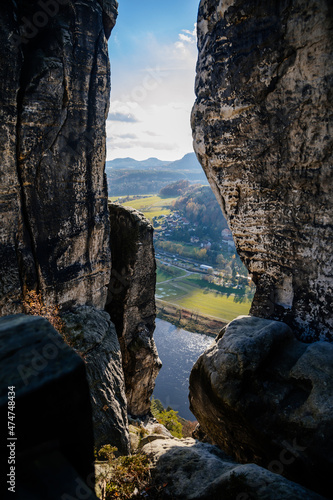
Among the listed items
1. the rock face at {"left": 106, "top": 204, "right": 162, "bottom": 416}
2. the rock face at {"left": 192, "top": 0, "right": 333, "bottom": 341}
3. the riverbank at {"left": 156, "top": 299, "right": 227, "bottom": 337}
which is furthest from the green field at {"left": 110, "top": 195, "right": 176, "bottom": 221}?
the rock face at {"left": 192, "top": 0, "right": 333, "bottom": 341}

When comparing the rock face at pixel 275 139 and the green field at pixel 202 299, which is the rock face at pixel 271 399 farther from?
the green field at pixel 202 299

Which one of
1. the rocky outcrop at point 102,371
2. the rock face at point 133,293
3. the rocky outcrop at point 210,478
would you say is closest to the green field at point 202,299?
the rock face at point 133,293

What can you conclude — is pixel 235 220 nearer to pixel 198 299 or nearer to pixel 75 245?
pixel 75 245

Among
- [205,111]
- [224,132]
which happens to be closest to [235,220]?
[224,132]

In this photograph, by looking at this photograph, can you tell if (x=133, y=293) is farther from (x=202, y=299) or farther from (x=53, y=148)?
(x=202, y=299)

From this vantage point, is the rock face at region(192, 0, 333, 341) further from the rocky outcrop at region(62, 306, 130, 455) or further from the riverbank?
the riverbank
